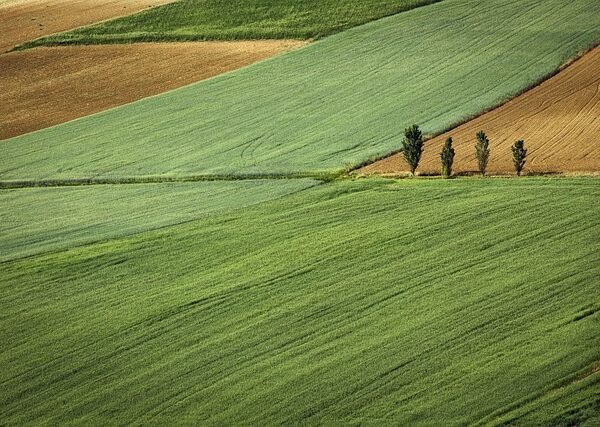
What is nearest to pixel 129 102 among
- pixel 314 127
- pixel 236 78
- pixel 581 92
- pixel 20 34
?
pixel 236 78

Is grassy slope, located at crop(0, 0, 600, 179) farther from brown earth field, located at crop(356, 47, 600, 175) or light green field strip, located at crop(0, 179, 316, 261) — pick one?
light green field strip, located at crop(0, 179, 316, 261)

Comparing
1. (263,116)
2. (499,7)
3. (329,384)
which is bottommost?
(329,384)

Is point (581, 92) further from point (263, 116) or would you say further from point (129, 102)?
point (129, 102)

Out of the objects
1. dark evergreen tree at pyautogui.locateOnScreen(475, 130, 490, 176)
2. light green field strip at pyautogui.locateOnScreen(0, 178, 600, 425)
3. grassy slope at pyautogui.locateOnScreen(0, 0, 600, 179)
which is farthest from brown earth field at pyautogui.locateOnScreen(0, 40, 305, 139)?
dark evergreen tree at pyautogui.locateOnScreen(475, 130, 490, 176)

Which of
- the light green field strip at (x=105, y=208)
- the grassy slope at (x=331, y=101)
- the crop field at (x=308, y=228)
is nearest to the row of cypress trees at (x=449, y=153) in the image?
the crop field at (x=308, y=228)

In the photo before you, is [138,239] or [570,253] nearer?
[570,253]

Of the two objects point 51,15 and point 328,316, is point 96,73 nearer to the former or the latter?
point 51,15

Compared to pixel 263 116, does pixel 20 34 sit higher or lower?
higher
